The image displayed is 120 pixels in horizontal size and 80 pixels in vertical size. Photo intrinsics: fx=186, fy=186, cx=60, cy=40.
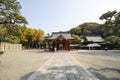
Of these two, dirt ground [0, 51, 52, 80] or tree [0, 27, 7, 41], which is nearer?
dirt ground [0, 51, 52, 80]

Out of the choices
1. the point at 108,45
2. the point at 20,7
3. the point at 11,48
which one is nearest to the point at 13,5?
the point at 20,7

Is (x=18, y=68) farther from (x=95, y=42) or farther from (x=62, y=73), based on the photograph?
(x=95, y=42)

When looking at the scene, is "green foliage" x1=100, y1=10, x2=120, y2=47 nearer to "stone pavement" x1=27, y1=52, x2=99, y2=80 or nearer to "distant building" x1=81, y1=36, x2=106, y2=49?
"stone pavement" x1=27, y1=52, x2=99, y2=80

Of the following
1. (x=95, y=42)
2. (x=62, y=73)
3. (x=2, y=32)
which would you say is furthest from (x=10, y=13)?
(x=95, y=42)

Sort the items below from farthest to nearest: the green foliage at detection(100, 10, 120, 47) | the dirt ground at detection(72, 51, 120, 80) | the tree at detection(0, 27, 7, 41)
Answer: the tree at detection(0, 27, 7, 41) → the green foliage at detection(100, 10, 120, 47) → the dirt ground at detection(72, 51, 120, 80)

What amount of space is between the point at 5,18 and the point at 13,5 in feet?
3.79

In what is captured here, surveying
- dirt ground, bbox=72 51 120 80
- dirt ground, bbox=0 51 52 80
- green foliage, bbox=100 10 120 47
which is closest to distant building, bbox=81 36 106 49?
dirt ground, bbox=72 51 120 80

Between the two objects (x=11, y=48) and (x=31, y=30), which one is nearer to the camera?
(x=11, y=48)

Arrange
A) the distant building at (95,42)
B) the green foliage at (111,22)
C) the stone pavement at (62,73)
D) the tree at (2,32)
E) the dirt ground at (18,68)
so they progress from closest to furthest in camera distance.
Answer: the stone pavement at (62,73) → the dirt ground at (18,68) → the green foliage at (111,22) → the tree at (2,32) → the distant building at (95,42)

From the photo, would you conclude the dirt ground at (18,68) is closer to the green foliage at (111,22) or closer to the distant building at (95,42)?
the green foliage at (111,22)

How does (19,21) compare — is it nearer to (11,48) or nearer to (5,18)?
(5,18)

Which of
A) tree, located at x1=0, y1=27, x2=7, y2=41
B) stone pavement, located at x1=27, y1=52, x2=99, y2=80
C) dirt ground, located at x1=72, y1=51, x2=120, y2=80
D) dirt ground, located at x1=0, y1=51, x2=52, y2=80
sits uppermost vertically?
tree, located at x1=0, y1=27, x2=7, y2=41

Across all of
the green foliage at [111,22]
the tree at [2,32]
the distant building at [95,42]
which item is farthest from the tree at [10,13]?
the distant building at [95,42]

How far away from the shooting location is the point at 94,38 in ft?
240
